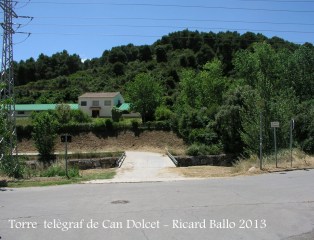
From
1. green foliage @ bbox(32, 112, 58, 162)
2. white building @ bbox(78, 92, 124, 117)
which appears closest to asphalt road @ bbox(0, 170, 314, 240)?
green foliage @ bbox(32, 112, 58, 162)

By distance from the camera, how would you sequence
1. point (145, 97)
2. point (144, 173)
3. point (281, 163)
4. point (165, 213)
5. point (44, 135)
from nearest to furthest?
point (165, 213) → point (281, 163) → point (144, 173) → point (44, 135) → point (145, 97)

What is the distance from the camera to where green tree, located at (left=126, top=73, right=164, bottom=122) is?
67.6 m

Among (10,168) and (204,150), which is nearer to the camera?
(10,168)

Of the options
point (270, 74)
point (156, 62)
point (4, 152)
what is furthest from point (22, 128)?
point (156, 62)

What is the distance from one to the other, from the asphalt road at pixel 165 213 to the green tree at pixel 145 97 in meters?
51.5

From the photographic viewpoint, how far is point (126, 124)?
188 ft

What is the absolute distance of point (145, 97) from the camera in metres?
68.9

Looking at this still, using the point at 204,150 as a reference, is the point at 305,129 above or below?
above

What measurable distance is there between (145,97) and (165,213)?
58.6m

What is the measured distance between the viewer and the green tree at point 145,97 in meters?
67.6

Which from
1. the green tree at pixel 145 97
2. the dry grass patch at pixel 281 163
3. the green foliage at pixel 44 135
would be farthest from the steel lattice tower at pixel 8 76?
the green tree at pixel 145 97

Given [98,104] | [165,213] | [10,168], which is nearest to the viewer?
[165,213]

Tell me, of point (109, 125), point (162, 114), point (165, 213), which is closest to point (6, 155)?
point (165, 213)

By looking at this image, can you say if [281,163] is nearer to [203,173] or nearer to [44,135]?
[203,173]
